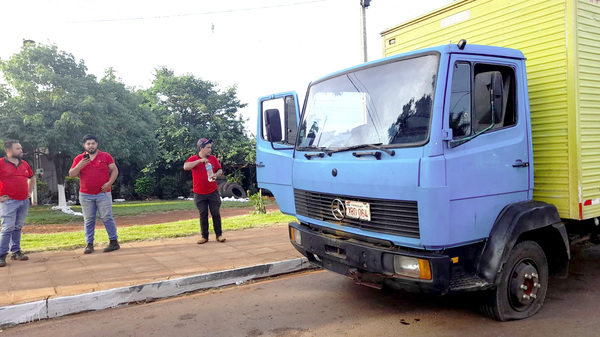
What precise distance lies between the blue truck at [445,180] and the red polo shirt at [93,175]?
3.75 meters

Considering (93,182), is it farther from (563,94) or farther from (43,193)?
(43,193)

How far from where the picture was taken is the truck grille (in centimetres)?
324

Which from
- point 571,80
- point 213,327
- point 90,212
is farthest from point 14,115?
point 571,80

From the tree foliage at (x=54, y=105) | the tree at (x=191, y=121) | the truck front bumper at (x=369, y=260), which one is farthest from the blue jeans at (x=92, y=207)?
the tree at (x=191, y=121)

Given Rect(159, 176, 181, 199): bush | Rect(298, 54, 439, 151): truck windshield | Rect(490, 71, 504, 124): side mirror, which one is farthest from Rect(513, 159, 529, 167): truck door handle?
Rect(159, 176, 181, 199): bush

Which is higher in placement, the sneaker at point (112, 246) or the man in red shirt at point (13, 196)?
the man in red shirt at point (13, 196)

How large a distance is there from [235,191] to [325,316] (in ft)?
60.7

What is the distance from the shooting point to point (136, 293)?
4.71 meters

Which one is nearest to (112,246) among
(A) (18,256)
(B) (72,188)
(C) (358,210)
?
(A) (18,256)

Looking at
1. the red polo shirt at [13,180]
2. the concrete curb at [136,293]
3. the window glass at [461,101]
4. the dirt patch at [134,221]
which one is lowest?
the dirt patch at [134,221]

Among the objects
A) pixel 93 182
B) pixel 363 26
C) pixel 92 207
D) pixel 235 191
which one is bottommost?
pixel 235 191

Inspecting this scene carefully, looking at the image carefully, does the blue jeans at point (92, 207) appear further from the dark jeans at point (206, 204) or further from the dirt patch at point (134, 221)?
the dirt patch at point (134, 221)

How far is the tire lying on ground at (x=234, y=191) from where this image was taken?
2139cm

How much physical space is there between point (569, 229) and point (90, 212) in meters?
6.35
